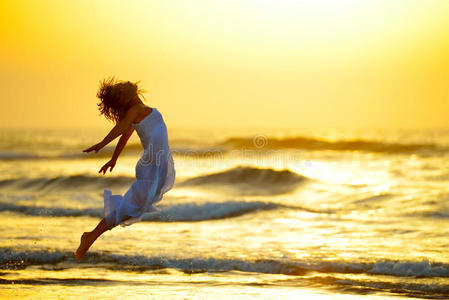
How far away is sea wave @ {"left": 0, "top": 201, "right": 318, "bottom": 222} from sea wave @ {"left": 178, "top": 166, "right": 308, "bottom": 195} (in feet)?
16.9

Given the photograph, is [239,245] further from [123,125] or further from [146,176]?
[123,125]

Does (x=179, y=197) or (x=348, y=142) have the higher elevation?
(x=348, y=142)

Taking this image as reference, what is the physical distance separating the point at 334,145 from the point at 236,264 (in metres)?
40.1

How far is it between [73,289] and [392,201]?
10351 mm

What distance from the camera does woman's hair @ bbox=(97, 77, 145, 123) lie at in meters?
5.78

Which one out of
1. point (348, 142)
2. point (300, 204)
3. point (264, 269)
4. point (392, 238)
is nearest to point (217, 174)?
point (300, 204)

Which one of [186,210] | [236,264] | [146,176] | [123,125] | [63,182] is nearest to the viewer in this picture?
[123,125]

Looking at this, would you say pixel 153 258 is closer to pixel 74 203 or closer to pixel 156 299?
pixel 156 299

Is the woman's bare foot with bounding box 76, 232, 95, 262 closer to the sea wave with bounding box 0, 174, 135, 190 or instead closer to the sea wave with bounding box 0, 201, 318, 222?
the sea wave with bounding box 0, 201, 318, 222

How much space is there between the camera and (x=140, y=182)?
5980 millimetres

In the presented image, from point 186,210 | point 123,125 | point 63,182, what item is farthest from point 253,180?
point 123,125

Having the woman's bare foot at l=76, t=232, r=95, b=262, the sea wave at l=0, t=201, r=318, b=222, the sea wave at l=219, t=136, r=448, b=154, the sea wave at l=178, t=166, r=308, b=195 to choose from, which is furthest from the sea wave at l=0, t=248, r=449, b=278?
the sea wave at l=219, t=136, r=448, b=154

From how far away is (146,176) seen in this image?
5980 mm

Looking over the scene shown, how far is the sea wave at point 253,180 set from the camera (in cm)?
2109
